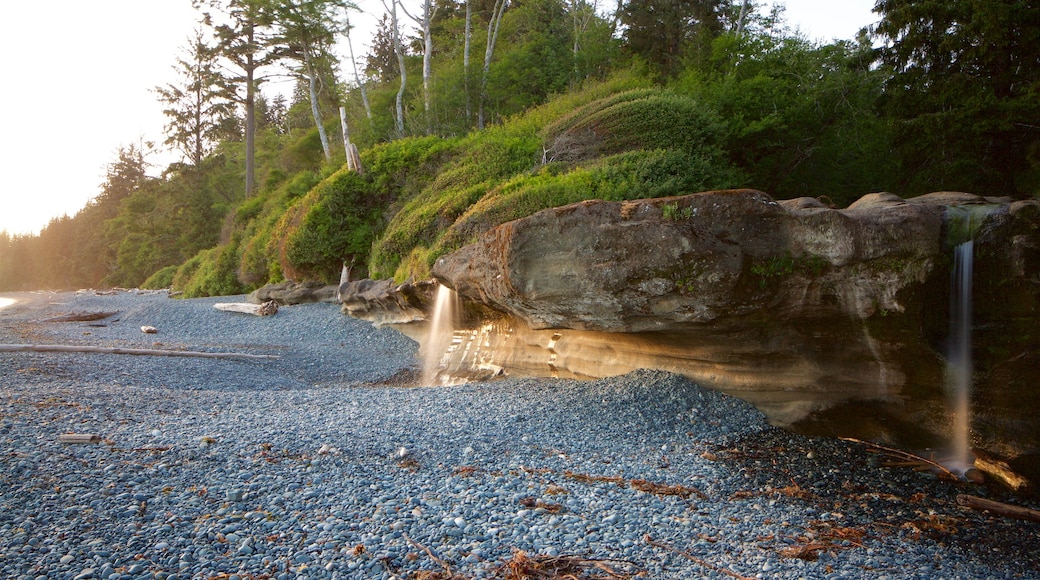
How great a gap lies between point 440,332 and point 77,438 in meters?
6.98

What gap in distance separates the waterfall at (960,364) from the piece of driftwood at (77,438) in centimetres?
793

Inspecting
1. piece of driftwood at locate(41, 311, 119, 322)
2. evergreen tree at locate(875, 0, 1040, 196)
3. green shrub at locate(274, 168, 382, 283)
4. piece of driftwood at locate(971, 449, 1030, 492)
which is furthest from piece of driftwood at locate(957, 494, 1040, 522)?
piece of driftwood at locate(41, 311, 119, 322)

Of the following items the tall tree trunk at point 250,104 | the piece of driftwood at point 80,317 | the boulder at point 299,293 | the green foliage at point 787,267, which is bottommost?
the piece of driftwood at point 80,317

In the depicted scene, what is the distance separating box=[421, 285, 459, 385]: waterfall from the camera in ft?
36.2

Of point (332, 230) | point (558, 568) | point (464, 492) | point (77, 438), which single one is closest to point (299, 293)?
point (332, 230)

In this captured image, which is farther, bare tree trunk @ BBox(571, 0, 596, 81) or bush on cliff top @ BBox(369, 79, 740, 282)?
bare tree trunk @ BBox(571, 0, 596, 81)

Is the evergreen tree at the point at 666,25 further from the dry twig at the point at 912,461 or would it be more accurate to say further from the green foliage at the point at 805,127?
the dry twig at the point at 912,461

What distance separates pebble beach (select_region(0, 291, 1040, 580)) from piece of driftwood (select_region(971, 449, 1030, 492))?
0.27 metres

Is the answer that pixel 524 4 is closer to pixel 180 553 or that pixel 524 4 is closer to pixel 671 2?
pixel 671 2

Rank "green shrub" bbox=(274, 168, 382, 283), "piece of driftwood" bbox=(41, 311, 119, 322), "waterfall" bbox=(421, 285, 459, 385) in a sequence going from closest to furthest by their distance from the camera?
"waterfall" bbox=(421, 285, 459, 385) < "piece of driftwood" bbox=(41, 311, 119, 322) < "green shrub" bbox=(274, 168, 382, 283)

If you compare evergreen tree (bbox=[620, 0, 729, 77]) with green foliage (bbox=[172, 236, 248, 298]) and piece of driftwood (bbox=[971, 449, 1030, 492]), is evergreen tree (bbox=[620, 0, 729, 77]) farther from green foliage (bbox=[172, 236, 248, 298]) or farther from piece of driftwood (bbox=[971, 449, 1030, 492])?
piece of driftwood (bbox=[971, 449, 1030, 492])

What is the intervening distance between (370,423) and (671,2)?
67.3 feet

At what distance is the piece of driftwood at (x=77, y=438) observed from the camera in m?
5.28

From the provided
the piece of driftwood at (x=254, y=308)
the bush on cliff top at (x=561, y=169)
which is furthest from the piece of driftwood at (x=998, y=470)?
the piece of driftwood at (x=254, y=308)
